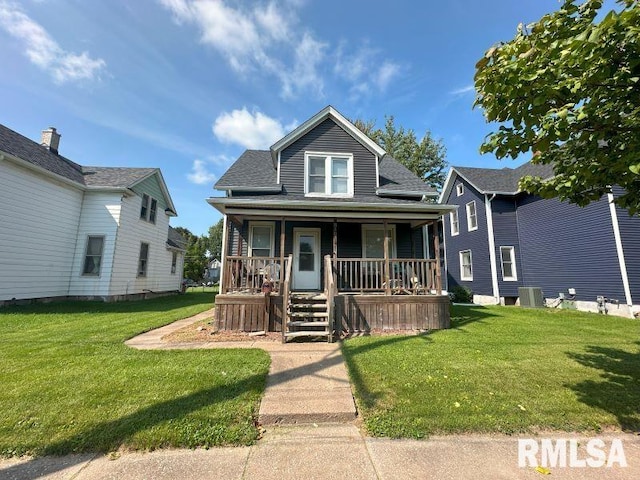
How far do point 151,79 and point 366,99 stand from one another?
11.5 m

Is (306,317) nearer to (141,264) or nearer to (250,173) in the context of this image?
(250,173)

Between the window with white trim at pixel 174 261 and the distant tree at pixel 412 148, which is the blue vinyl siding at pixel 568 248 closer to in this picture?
the distant tree at pixel 412 148

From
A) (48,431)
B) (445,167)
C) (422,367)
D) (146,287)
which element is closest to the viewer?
(48,431)

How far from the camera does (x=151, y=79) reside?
10.1 m

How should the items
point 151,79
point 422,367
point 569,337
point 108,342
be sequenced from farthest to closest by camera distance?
point 151,79 → point 569,337 → point 108,342 → point 422,367

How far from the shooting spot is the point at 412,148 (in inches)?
1120

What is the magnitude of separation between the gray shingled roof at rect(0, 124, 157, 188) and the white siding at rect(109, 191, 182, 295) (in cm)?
110

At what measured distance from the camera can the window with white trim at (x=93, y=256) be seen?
40.2 feet

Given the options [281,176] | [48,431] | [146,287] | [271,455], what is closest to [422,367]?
[271,455]

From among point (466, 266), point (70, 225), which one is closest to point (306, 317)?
point (70, 225)

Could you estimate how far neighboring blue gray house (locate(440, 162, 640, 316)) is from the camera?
10406mm

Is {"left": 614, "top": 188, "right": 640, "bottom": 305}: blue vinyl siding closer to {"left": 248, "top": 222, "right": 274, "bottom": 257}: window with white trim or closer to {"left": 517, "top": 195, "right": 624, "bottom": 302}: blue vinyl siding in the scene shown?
{"left": 517, "top": 195, "right": 624, "bottom": 302}: blue vinyl siding

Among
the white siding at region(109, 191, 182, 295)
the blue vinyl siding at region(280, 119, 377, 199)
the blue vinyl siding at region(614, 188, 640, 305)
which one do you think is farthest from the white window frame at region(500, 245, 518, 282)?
the white siding at region(109, 191, 182, 295)

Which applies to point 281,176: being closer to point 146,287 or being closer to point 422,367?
point 422,367
